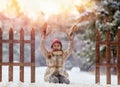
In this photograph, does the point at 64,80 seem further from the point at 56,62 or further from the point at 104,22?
the point at 104,22

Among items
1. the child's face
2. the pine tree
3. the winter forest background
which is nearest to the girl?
the child's face

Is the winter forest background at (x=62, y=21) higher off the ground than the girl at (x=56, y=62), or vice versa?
the winter forest background at (x=62, y=21)

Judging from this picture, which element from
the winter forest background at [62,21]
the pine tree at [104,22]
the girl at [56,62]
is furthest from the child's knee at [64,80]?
the winter forest background at [62,21]

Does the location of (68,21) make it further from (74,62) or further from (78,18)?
(74,62)

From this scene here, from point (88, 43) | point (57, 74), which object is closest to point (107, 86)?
point (57, 74)

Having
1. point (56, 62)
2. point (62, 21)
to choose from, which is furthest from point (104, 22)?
point (56, 62)

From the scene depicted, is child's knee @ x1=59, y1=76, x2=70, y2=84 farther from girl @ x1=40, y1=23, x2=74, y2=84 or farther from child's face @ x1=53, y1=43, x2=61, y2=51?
child's face @ x1=53, y1=43, x2=61, y2=51

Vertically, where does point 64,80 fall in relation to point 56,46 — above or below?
below

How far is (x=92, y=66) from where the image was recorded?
50.5ft

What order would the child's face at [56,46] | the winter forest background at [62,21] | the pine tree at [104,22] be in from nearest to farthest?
the child's face at [56,46] → the pine tree at [104,22] → the winter forest background at [62,21]

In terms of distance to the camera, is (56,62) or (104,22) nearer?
(56,62)

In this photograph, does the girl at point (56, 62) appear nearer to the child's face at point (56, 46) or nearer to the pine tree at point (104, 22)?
the child's face at point (56, 46)

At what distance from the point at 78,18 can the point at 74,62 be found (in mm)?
2256

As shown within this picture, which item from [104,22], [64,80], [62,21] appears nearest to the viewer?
[64,80]
